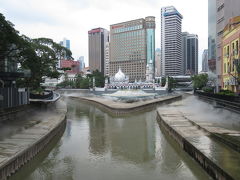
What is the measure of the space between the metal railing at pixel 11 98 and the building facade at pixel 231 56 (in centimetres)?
3032

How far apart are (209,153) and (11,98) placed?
22150 millimetres

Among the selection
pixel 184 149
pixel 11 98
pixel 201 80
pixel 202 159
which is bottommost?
pixel 184 149

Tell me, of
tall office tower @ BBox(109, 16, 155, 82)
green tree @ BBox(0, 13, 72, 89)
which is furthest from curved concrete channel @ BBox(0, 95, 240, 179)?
tall office tower @ BBox(109, 16, 155, 82)

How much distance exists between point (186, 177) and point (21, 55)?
2129 cm

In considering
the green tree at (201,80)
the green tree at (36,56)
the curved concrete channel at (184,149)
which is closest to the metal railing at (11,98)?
the green tree at (36,56)

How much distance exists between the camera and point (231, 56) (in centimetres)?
4272

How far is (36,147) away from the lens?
15.9 meters

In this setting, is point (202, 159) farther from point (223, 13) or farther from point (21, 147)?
point (223, 13)

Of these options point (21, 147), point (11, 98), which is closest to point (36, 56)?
point (11, 98)

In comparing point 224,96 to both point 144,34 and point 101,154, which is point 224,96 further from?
point 144,34

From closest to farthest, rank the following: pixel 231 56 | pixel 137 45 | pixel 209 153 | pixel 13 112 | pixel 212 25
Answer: pixel 209 153 → pixel 13 112 → pixel 231 56 → pixel 212 25 → pixel 137 45

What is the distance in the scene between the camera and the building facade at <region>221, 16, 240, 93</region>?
130 feet

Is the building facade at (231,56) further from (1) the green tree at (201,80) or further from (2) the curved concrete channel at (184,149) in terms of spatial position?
(1) the green tree at (201,80)

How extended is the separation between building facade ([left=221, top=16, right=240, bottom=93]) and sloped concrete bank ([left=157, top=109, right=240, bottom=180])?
71.5 feet
